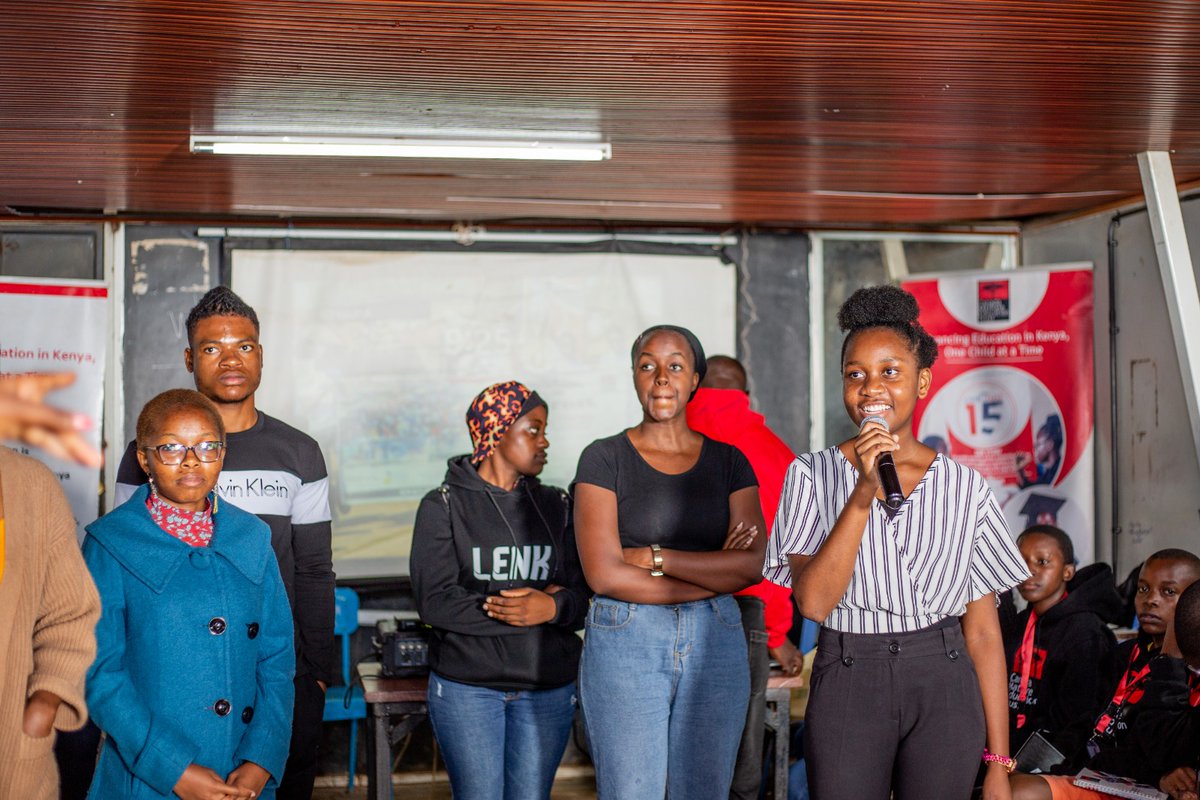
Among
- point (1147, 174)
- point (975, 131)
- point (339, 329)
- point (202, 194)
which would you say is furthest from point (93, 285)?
point (1147, 174)

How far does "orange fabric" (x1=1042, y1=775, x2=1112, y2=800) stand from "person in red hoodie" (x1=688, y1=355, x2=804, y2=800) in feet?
3.05

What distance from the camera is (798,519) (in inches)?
109

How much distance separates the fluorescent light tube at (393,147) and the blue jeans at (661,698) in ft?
6.50

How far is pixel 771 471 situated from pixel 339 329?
119 inches

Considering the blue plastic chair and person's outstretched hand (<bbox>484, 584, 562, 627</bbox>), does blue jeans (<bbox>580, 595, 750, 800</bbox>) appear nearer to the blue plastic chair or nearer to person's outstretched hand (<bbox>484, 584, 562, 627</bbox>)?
person's outstretched hand (<bbox>484, 584, 562, 627</bbox>)

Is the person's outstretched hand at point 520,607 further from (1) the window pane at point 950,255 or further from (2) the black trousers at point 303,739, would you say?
(1) the window pane at point 950,255

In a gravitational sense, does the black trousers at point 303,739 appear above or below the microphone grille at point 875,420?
below

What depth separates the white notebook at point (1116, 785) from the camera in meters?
3.52

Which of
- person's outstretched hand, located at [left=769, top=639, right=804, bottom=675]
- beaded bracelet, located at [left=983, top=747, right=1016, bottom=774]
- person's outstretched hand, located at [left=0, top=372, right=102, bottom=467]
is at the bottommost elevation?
person's outstretched hand, located at [left=769, top=639, right=804, bottom=675]

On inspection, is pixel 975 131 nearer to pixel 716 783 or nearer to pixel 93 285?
pixel 716 783

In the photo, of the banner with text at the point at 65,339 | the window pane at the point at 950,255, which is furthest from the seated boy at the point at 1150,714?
the banner with text at the point at 65,339

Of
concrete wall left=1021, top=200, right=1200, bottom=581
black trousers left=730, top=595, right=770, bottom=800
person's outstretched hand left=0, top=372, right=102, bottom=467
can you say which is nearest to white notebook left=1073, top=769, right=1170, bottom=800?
black trousers left=730, top=595, right=770, bottom=800

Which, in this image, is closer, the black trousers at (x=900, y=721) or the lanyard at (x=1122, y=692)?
A: the black trousers at (x=900, y=721)

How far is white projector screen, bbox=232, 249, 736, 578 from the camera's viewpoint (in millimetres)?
6336
